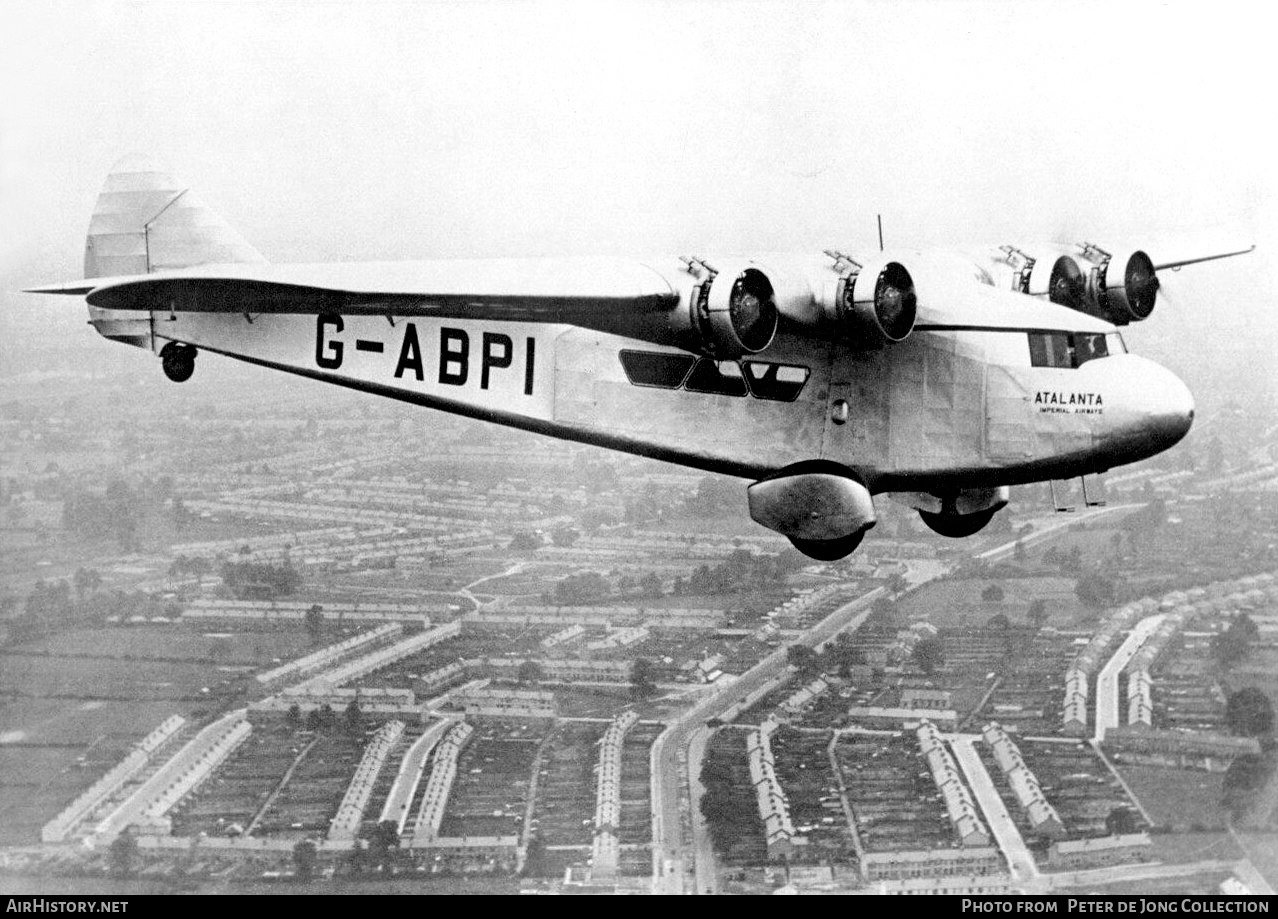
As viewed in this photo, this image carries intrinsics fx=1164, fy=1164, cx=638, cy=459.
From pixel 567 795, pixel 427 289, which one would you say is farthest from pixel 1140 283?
Result: pixel 567 795

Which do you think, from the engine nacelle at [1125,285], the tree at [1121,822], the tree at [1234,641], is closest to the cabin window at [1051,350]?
the engine nacelle at [1125,285]

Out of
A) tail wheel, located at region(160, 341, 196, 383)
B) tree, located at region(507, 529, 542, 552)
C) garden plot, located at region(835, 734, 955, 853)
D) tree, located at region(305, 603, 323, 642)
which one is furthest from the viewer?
tree, located at region(305, 603, 323, 642)

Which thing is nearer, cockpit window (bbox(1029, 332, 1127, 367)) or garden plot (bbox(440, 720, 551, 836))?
cockpit window (bbox(1029, 332, 1127, 367))

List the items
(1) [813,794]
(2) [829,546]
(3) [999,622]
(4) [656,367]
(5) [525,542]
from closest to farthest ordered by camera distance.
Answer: (2) [829,546], (4) [656,367], (1) [813,794], (3) [999,622], (5) [525,542]

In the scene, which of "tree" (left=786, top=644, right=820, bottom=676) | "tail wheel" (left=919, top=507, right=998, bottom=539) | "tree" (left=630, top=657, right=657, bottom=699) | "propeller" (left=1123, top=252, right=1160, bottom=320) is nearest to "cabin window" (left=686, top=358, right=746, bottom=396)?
"tail wheel" (left=919, top=507, right=998, bottom=539)

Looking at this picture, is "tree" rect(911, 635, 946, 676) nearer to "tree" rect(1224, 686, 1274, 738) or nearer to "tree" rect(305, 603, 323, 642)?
"tree" rect(1224, 686, 1274, 738)

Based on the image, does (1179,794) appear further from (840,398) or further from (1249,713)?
(840,398)

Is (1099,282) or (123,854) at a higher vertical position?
(1099,282)
